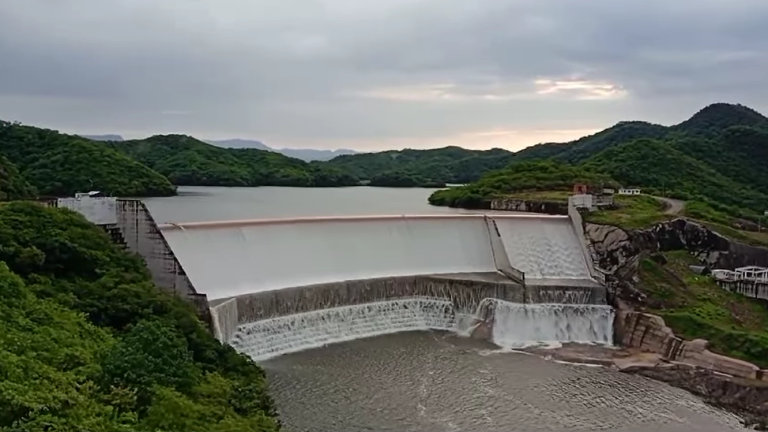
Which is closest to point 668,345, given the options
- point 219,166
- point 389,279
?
point 389,279

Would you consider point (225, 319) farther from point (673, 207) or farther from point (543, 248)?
point (673, 207)

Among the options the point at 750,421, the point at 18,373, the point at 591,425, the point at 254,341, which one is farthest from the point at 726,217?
the point at 18,373

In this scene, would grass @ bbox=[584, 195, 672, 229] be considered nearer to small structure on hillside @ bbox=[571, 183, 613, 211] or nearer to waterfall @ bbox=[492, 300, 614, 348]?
small structure on hillside @ bbox=[571, 183, 613, 211]

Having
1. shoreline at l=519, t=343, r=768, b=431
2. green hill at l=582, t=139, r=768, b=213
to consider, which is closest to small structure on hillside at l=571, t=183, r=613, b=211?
shoreline at l=519, t=343, r=768, b=431

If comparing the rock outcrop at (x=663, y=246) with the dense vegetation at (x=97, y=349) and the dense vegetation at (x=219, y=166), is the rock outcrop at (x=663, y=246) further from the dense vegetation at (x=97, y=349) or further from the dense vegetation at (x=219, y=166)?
the dense vegetation at (x=219, y=166)

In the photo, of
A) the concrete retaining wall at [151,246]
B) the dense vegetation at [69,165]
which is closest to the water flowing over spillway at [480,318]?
the concrete retaining wall at [151,246]

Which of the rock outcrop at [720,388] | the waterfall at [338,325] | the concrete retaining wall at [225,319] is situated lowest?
the rock outcrop at [720,388]

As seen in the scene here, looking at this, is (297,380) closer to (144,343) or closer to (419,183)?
(144,343)
